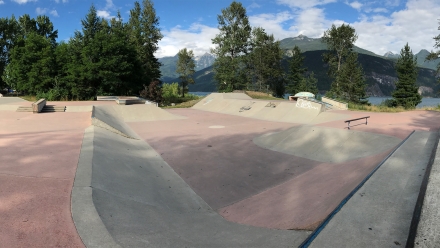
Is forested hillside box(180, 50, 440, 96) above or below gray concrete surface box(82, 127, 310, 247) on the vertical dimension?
above

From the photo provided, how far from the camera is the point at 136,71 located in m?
35.1

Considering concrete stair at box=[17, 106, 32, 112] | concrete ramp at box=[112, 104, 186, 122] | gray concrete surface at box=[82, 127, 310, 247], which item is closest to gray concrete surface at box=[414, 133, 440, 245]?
gray concrete surface at box=[82, 127, 310, 247]

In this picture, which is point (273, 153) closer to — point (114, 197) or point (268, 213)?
point (268, 213)

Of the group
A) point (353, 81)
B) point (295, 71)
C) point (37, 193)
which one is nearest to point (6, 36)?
point (295, 71)

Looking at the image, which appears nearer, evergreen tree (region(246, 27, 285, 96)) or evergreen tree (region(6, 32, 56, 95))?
evergreen tree (region(6, 32, 56, 95))

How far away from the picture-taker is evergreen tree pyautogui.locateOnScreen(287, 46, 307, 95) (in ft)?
154

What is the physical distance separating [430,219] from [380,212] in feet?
2.04

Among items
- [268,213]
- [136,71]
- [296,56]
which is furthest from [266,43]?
[268,213]

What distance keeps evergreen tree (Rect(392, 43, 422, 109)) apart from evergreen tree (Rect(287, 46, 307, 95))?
606 inches

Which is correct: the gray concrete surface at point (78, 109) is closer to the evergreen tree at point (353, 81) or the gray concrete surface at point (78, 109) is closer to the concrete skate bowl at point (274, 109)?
the concrete skate bowl at point (274, 109)

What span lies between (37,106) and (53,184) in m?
15.6

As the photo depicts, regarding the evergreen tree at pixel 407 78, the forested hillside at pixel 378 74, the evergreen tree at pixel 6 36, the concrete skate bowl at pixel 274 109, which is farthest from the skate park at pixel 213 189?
the forested hillside at pixel 378 74

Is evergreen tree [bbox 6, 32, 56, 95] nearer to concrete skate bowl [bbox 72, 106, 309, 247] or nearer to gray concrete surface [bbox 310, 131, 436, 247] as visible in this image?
concrete skate bowl [bbox 72, 106, 309, 247]

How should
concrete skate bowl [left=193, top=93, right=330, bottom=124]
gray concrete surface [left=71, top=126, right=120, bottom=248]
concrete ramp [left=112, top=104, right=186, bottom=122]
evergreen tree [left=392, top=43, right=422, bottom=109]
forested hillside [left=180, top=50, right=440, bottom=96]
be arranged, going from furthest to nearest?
forested hillside [left=180, top=50, right=440, bottom=96]
evergreen tree [left=392, top=43, right=422, bottom=109]
concrete ramp [left=112, top=104, right=186, bottom=122]
concrete skate bowl [left=193, top=93, right=330, bottom=124]
gray concrete surface [left=71, top=126, right=120, bottom=248]
